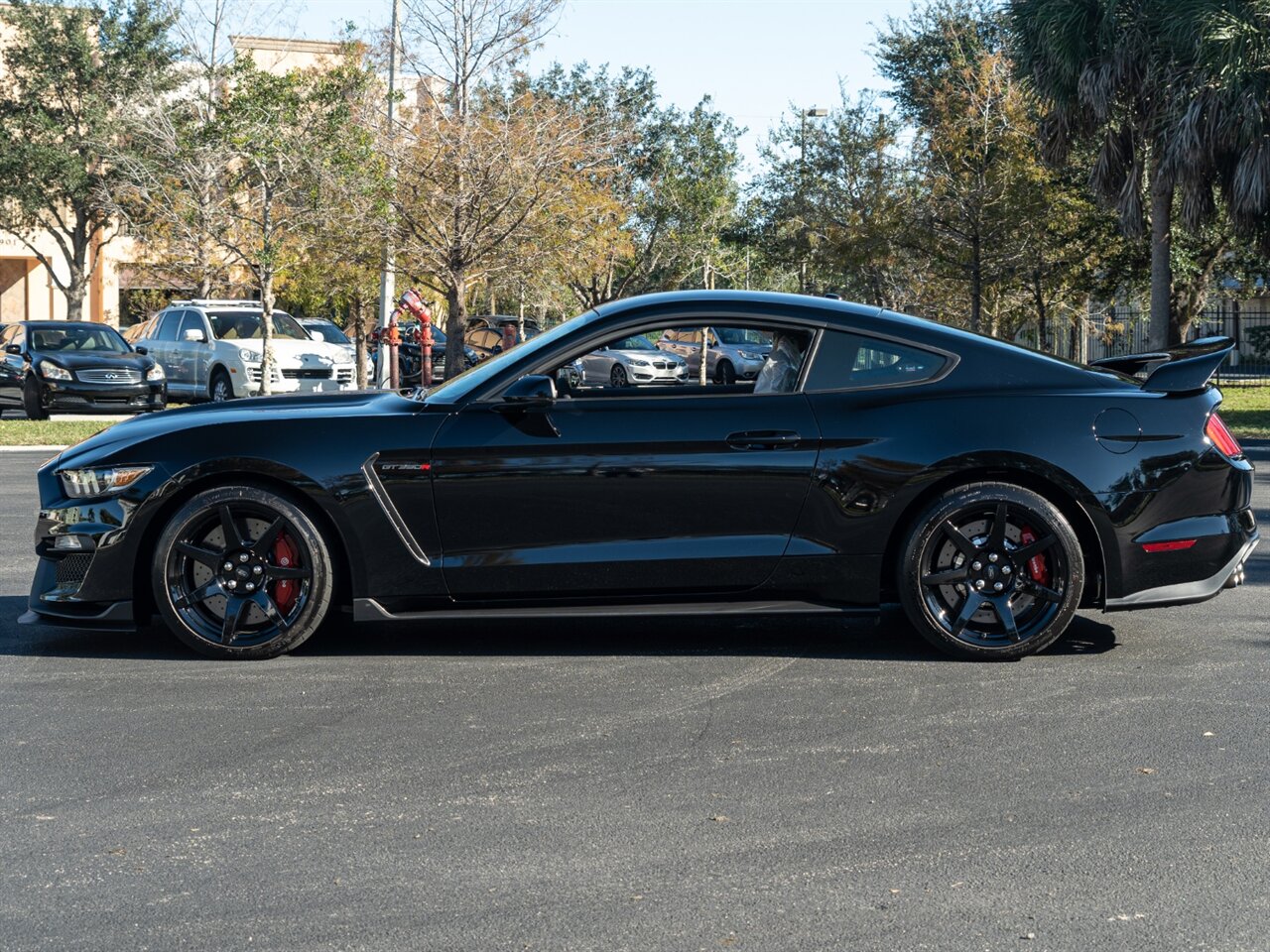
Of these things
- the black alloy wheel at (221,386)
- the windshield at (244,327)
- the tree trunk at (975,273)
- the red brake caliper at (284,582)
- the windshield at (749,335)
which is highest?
the tree trunk at (975,273)

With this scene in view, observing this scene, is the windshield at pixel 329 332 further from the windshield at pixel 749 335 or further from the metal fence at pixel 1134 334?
the windshield at pixel 749 335

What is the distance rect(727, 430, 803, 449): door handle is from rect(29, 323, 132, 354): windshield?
20.0 meters

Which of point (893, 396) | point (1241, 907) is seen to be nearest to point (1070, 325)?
point (893, 396)

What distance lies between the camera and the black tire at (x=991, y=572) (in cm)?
629

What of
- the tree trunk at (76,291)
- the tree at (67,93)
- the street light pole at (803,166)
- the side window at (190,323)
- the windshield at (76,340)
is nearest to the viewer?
the windshield at (76,340)

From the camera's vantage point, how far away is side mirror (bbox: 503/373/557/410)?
6.20 meters

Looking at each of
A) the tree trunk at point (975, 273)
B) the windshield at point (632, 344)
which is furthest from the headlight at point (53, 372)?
the windshield at point (632, 344)

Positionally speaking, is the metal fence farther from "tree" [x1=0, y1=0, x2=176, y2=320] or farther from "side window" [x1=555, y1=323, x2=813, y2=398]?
"side window" [x1=555, y1=323, x2=813, y2=398]

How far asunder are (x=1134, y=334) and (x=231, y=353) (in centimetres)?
2892

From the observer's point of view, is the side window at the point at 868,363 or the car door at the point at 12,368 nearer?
the side window at the point at 868,363

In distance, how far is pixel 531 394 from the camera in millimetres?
6219

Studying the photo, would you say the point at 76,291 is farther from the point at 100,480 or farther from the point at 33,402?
the point at 100,480

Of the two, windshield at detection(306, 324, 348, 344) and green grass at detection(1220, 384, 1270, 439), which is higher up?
windshield at detection(306, 324, 348, 344)

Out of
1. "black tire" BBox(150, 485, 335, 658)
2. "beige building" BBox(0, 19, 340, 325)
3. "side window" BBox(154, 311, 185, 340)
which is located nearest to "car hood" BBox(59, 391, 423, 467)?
"black tire" BBox(150, 485, 335, 658)
